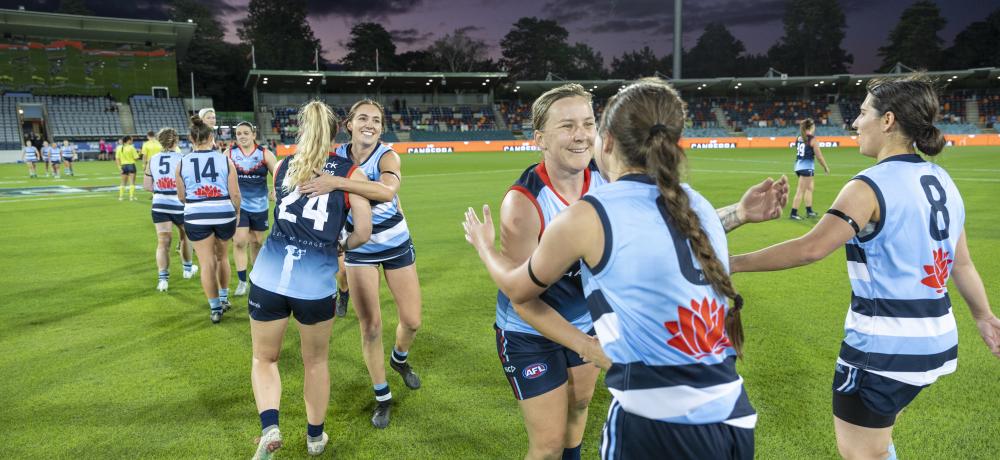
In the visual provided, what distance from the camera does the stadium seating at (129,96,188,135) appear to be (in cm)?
5900

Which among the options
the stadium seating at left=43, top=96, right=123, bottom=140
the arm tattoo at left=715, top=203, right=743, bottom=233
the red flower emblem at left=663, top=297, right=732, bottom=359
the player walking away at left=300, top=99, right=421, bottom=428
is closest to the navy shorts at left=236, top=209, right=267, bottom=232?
the player walking away at left=300, top=99, right=421, bottom=428

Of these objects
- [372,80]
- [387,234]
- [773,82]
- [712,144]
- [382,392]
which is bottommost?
[382,392]

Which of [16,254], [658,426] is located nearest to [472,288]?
[658,426]

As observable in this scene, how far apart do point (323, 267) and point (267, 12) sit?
10383 cm

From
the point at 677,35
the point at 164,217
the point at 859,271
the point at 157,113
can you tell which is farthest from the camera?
the point at 157,113

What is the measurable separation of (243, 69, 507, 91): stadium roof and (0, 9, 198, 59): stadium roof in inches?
359

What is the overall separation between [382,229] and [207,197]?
318cm

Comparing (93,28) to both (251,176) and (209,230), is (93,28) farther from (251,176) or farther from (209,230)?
(209,230)

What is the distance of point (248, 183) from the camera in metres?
8.68

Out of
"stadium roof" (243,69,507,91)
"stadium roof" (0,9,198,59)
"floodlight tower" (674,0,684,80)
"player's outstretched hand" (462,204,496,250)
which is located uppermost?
"stadium roof" (0,9,198,59)

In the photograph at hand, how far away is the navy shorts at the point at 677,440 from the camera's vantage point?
1.89m

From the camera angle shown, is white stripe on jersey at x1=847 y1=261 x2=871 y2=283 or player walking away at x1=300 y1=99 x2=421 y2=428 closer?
white stripe on jersey at x1=847 y1=261 x2=871 y2=283

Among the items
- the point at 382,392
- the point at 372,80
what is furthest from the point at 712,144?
the point at 382,392

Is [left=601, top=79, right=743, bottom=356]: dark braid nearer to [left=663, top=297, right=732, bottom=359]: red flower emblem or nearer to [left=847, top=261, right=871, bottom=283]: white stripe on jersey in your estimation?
[left=663, top=297, right=732, bottom=359]: red flower emblem
